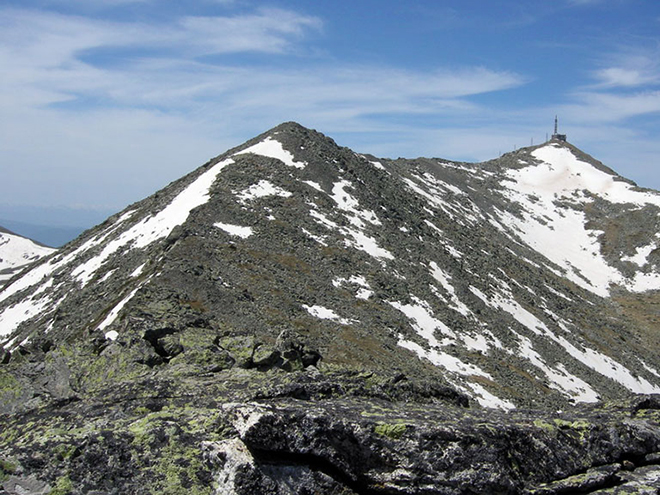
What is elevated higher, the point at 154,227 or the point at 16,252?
the point at 154,227

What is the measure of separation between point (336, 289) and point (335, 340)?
8.99 metres

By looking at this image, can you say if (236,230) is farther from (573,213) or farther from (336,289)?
(573,213)

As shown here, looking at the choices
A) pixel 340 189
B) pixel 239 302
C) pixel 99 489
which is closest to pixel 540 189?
pixel 340 189

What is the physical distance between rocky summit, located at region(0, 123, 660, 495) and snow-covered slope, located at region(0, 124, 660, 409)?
29 centimetres

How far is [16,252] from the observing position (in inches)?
4761

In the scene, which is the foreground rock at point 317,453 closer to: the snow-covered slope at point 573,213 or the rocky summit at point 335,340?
the rocky summit at point 335,340

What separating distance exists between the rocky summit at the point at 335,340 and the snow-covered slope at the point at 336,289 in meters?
0.29

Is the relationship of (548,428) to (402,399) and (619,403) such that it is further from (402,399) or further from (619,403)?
(619,403)

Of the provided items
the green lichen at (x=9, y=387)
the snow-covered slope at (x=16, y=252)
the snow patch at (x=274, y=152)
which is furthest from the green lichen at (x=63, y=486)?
the snow-covered slope at (x=16, y=252)

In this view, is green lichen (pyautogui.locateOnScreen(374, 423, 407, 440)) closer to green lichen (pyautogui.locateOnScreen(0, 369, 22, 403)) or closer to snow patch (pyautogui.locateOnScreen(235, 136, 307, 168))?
green lichen (pyautogui.locateOnScreen(0, 369, 22, 403))

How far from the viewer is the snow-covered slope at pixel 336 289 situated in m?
36.7

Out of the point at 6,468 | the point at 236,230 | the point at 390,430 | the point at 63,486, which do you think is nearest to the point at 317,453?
the point at 390,430

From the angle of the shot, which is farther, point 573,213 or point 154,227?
point 573,213

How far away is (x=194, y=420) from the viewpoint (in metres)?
10.5
